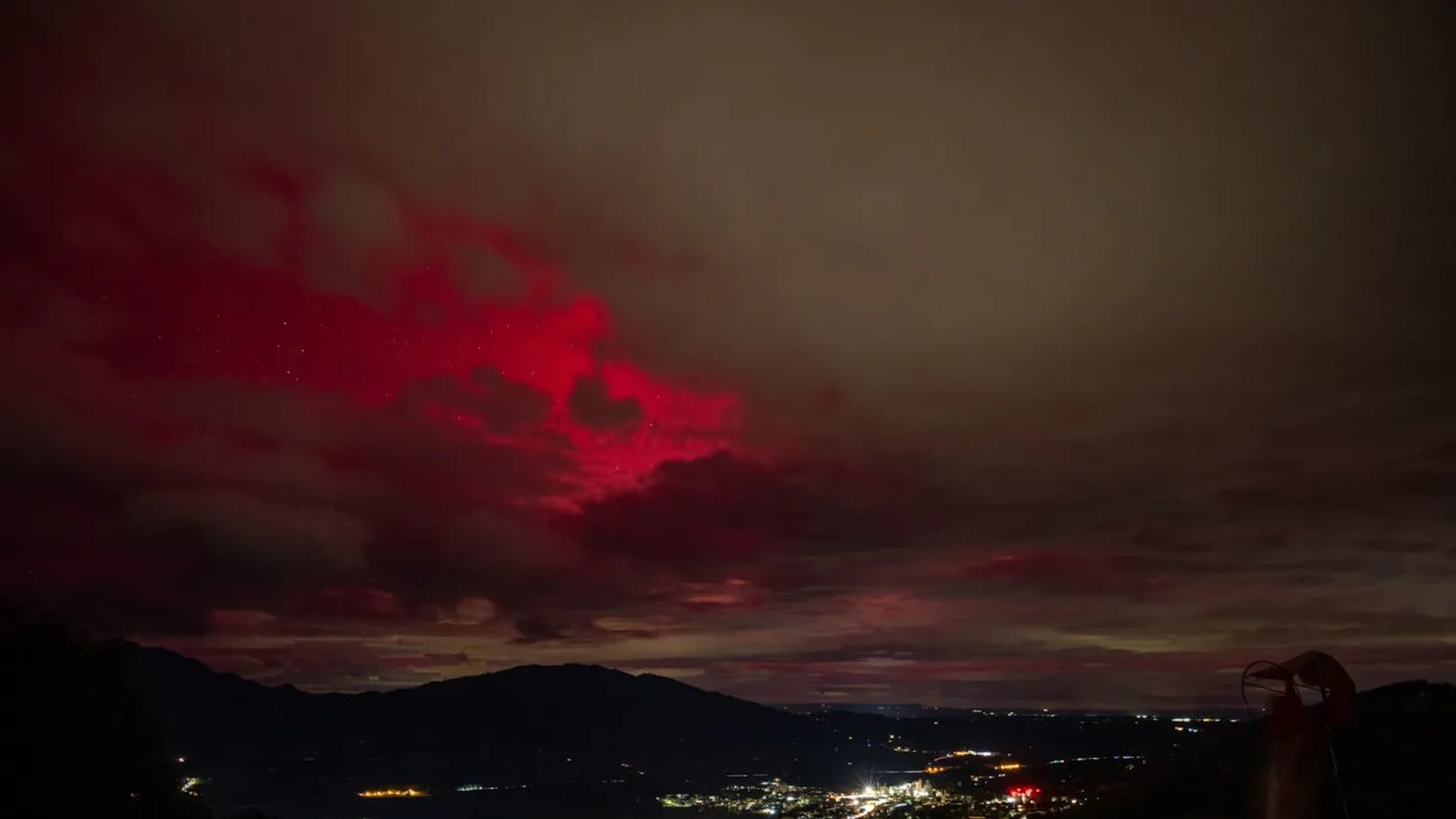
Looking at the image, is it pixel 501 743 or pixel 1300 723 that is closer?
pixel 1300 723

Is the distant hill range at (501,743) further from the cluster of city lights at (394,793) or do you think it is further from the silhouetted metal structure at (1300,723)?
the silhouetted metal structure at (1300,723)

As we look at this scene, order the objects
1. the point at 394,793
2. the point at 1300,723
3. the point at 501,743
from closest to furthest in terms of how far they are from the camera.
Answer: the point at 1300,723, the point at 394,793, the point at 501,743

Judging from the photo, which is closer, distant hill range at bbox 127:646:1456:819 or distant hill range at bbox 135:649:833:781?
distant hill range at bbox 127:646:1456:819

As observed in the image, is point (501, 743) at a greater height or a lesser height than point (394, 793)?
greater

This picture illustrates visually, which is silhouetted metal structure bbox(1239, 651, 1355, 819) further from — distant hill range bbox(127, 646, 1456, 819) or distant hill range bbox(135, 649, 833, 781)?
distant hill range bbox(135, 649, 833, 781)

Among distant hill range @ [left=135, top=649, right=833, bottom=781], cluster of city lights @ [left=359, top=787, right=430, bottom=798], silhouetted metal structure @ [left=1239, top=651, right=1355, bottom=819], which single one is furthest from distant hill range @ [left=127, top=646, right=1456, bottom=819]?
silhouetted metal structure @ [left=1239, top=651, right=1355, bottom=819]

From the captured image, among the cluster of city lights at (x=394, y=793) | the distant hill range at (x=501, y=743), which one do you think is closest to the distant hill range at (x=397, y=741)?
the distant hill range at (x=501, y=743)

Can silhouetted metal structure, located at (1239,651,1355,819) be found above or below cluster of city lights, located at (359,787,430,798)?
above

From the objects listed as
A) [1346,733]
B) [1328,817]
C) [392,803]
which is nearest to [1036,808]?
[1346,733]

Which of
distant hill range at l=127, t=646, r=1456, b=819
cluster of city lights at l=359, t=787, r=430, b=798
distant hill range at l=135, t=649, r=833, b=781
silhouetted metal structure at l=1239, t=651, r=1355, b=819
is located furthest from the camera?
distant hill range at l=135, t=649, r=833, b=781

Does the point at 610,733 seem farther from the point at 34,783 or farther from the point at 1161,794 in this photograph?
the point at 34,783

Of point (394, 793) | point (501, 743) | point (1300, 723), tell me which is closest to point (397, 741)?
point (501, 743)

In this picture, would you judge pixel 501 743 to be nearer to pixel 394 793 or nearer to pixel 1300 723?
pixel 394 793
